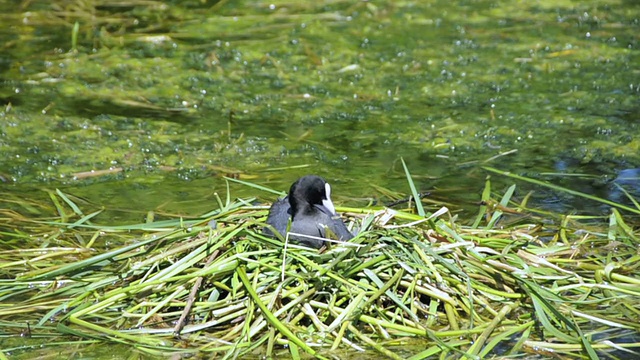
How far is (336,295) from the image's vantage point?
330 centimetres

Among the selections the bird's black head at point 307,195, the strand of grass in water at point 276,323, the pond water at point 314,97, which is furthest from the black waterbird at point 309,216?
the pond water at point 314,97

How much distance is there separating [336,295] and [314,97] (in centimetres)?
265

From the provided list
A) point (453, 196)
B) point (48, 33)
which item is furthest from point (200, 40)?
point (453, 196)

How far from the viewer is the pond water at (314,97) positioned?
4836 mm

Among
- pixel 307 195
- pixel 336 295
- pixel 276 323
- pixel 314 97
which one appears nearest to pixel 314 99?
pixel 314 97

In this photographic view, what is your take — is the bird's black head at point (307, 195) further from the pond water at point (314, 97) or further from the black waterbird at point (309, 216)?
the pond water at point (314, 97)

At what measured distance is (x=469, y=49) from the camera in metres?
6.53

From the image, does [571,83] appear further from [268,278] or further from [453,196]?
[268,278]

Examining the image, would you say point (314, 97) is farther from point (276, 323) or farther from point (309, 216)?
point (276, 323)

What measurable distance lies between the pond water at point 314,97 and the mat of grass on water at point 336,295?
0.88 m

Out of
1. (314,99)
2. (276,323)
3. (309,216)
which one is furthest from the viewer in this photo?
(314,99)

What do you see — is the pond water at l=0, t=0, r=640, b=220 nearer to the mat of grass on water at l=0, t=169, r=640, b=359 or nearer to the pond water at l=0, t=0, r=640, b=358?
the pond water at l=0, t=0, r=640, b=358

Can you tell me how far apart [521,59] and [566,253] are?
2.86 metres

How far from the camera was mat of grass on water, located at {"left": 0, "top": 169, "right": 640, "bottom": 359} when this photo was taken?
3.15 m
